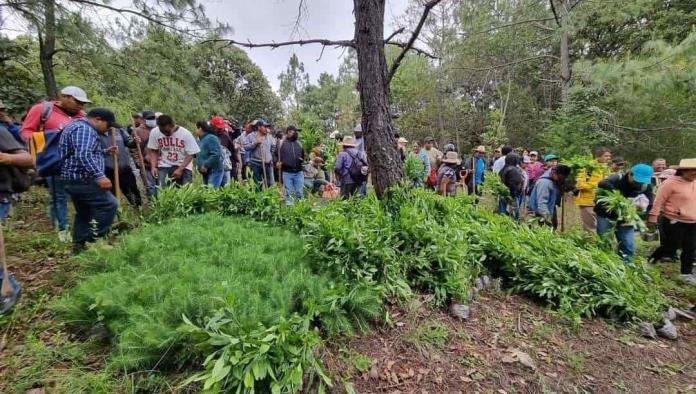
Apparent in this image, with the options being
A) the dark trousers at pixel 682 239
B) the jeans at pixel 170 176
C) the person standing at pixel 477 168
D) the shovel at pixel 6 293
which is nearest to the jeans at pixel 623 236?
the dark trousers at pixel 682 239

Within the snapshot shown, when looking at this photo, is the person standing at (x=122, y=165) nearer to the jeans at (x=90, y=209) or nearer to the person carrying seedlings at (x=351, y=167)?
the jeans at (x=90, y=209)

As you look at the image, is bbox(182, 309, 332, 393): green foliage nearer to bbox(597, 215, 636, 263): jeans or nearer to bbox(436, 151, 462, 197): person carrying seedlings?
bbox(597, 215, 636, 263): jeans

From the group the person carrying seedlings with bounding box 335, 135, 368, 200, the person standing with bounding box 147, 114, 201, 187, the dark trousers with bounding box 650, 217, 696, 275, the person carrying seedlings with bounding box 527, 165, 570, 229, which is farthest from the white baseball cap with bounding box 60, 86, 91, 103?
the dark trousers with bounding box 650, 217, 696, 275

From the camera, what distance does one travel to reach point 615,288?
11.3ft

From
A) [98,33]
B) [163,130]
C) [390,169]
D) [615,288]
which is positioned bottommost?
[615,288]

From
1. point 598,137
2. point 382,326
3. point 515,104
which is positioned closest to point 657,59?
point 598,137

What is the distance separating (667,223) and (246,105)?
825 inches

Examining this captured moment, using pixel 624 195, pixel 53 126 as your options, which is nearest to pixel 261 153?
pixel 53 126

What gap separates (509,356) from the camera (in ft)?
8.57

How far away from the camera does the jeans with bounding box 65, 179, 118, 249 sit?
3.35m

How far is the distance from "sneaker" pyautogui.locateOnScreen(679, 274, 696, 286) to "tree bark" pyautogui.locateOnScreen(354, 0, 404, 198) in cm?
415

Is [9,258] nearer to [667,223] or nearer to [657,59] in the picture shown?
[667,223]

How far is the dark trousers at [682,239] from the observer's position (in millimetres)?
4566

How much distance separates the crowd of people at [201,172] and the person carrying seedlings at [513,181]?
0.7 inches
